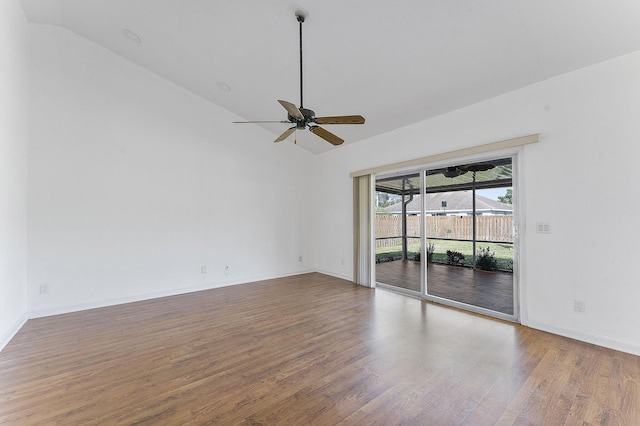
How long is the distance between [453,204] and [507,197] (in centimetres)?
135

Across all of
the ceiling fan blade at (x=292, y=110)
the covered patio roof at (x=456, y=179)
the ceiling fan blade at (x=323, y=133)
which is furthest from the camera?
the covered patio roof at (x=456, y=179)

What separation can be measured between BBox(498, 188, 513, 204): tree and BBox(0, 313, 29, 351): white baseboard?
5969mm

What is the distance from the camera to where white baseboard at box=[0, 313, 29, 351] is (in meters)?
2.72

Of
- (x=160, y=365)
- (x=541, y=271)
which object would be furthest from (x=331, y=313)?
(x=541, y=271)

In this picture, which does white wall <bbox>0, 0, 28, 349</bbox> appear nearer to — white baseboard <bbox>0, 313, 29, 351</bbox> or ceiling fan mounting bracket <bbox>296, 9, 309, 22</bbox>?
white baseboard <bbox>0, 313, 29, 351</bbox>

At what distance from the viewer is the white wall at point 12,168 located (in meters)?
2.71

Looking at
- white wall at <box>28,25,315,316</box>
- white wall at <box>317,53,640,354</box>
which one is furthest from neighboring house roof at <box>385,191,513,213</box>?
white wall at <box>28,25,315,316</box>

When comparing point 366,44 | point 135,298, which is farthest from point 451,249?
point 135,298

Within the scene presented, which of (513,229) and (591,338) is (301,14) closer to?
(513,229)

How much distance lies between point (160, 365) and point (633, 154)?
4842mm

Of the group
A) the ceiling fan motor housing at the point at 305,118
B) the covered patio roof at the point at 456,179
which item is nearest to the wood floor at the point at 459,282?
the covered patio roof at the point at 456,179

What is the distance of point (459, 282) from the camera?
4.95 metres

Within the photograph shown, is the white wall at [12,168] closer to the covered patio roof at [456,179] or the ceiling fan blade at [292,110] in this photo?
the ceiling fan blade at [292,110]

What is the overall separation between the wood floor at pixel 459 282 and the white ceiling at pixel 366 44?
284 cm
